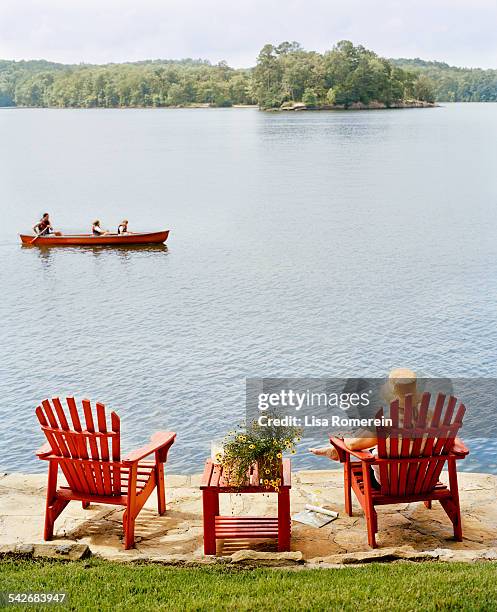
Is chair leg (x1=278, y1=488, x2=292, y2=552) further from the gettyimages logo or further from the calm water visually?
the calm water

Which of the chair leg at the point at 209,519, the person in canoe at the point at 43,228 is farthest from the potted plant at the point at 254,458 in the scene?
the person in canoe at the point at 43,228

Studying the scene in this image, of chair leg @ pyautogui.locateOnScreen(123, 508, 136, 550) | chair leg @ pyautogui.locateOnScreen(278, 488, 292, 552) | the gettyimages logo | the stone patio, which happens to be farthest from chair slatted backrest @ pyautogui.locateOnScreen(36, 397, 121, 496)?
the gettyimages logo

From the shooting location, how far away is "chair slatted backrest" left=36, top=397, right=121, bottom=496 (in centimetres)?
723

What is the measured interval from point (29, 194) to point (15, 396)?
154ft

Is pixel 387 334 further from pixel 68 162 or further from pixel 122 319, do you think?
pixel 68 162

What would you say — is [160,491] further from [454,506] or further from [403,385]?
[454,506]

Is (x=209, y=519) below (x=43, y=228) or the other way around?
the other way around

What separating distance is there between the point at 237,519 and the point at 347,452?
1061 mm

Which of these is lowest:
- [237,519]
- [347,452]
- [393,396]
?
[237,519]

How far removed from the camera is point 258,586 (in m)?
5.86

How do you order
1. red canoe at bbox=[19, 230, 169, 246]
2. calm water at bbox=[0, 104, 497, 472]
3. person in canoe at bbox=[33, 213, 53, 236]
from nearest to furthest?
1. calm water at bbox=[0, 104, 497, 472]
2. red canoe at bbox=[19, 230, 169, 246]
3. person in canoe at bbox=[33, 213, 53, 236]

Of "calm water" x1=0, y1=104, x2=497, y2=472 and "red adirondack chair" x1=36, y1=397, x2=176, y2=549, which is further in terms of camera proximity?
"calm water" x1=0, y1=104, x2=497, y2=472

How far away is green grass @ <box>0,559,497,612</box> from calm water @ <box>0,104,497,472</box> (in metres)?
6.49

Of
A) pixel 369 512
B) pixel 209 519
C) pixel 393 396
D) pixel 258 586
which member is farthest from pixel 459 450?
pixel 258 586
